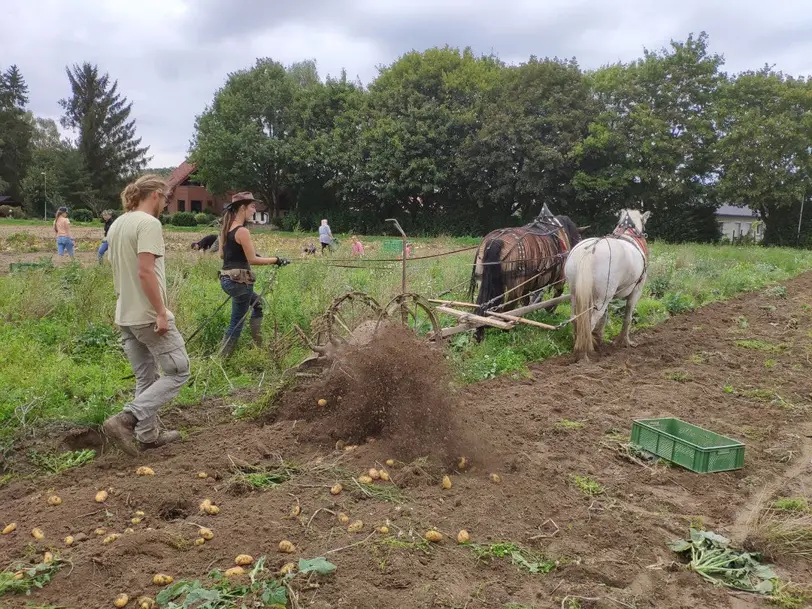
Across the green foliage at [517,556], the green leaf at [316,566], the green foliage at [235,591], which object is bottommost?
the green foliage at [517,556]

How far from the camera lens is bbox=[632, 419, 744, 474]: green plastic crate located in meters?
4.45

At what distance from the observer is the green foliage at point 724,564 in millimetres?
3180

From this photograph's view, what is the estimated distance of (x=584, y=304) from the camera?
755 cm

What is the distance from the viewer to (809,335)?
9328 millimetres

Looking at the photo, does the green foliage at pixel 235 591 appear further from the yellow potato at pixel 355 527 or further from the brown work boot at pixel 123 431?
the brown work boot at pixel 123 431

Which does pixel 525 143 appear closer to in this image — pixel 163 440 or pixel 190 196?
pixel 163 440

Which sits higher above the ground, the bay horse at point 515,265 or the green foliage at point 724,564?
the bay horse at point 515,265

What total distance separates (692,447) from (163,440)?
393 centimetres

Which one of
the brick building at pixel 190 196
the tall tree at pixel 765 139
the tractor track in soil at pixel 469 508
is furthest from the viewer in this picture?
the brick building at pixel 190 196

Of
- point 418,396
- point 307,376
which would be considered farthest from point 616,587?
point 307,376

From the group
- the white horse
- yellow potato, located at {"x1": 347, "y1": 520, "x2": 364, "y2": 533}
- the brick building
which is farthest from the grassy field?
the brick building

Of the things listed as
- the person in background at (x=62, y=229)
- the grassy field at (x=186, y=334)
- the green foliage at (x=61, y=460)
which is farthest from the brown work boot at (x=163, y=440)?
the person in background at (x=62, y=229)

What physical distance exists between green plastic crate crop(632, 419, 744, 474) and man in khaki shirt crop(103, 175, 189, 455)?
355 cm

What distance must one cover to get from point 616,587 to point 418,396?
1.81m
